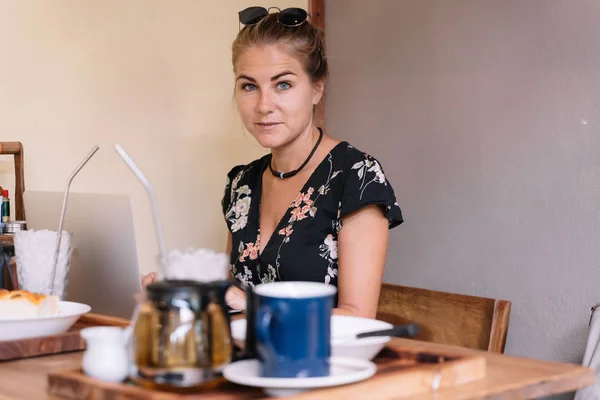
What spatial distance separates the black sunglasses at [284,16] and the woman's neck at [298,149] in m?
0.26

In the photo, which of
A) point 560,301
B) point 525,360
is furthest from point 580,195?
point 525,360

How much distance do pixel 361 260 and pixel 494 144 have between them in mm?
869

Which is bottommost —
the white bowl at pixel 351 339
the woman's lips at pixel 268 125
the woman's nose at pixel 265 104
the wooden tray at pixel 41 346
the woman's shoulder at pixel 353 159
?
the wooden tray at pixel 41 346

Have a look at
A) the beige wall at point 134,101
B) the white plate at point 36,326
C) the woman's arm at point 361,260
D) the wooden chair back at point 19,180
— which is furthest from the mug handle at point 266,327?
the beige wall at point 134,101

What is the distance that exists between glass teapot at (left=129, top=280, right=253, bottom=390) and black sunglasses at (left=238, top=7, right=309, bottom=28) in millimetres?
1199

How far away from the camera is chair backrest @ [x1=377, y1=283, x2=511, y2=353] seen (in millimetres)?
1649

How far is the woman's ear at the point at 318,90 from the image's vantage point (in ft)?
6.81

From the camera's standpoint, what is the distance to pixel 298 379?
0.90 meters

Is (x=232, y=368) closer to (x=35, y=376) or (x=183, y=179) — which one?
(x=35, y=376)

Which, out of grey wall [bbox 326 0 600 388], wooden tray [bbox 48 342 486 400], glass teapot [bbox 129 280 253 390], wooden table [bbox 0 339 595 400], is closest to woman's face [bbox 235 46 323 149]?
grey wall [bbox 326 0 600 388]

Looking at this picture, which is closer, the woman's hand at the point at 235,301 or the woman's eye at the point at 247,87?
the woman's hand at the point at 235,301

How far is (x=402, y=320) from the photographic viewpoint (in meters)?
1.89

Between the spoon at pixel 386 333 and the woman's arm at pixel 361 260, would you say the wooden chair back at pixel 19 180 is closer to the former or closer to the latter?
the woman's arm at pixel 361 260

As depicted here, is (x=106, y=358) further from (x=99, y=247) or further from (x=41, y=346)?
(x=99, y=247)
